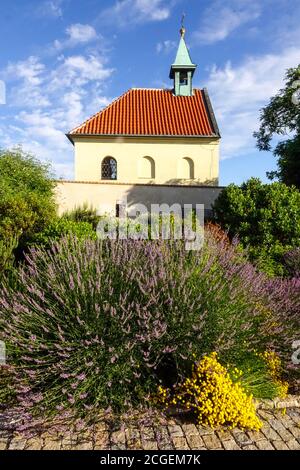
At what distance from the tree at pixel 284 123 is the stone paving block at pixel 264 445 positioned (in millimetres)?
13959

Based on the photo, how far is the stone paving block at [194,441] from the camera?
9.34 feet

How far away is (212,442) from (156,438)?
426 mm

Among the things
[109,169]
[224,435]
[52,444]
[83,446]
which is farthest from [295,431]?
[109,169]

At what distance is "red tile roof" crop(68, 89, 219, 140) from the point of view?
18.9m

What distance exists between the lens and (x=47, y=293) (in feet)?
12.2

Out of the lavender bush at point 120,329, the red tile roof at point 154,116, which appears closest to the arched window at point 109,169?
the red tile roof at point 154,116

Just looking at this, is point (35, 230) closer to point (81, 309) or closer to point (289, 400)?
point (81, 309)

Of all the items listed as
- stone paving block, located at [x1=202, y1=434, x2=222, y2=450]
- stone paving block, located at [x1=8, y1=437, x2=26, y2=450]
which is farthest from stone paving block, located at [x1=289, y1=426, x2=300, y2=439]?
stone paving block, located at [x1=8, y1=437, x2=26, y2=450]

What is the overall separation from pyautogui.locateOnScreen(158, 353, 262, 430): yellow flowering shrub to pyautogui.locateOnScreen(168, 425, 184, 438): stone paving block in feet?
0.58

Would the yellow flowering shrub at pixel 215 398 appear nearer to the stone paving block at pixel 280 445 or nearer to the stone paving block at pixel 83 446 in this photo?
the stone paving block at pixel 280 445

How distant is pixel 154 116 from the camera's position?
780 inches

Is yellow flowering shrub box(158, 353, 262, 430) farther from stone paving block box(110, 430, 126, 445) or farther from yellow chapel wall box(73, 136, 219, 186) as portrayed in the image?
yellow chapel wall box(73, 136, 219, 186)

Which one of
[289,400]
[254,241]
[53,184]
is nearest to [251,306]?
[289,400]

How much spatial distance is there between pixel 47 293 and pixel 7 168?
1016 cm
